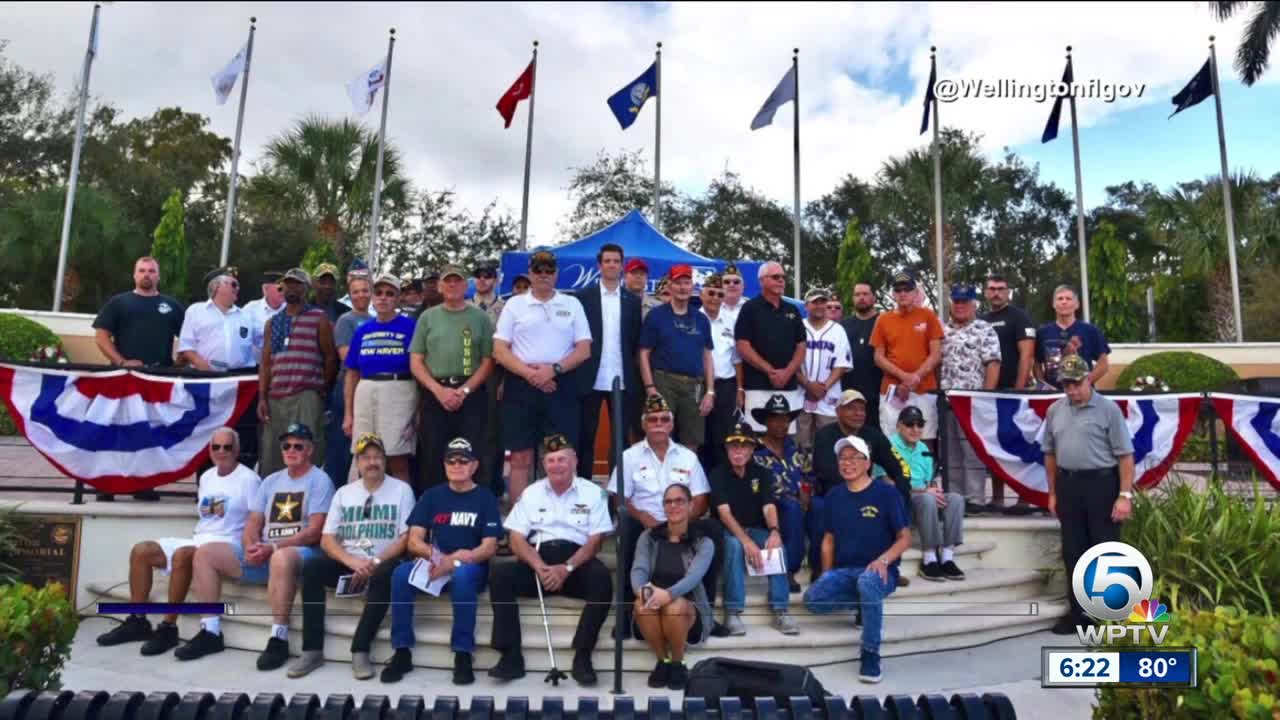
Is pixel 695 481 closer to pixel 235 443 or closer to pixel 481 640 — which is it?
pixel 481 640

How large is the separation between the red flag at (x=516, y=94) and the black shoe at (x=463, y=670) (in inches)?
521

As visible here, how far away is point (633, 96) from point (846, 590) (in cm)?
1276

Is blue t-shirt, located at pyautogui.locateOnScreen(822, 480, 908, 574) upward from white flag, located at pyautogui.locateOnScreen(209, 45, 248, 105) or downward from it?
downward

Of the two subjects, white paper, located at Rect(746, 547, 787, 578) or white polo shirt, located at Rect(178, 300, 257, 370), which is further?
white polo shirt, located at Rect(178, 300, 257, 370)

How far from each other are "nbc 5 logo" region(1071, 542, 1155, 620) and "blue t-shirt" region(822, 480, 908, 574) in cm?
330

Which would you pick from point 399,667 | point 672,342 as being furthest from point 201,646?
point 672,342

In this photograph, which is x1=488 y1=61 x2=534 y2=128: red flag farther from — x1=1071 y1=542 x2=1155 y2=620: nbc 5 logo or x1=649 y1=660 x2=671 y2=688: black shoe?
x1=1071 y1=542 x2=1155 y2=620: nbc 5 logo

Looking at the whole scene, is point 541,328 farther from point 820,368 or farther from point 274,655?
point 274,655

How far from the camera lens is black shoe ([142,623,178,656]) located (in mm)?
5336

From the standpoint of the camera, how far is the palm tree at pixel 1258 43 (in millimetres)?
21375

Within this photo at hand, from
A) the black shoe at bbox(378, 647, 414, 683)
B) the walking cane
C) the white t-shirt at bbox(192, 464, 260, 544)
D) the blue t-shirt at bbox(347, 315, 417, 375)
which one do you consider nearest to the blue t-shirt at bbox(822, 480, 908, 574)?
the walking cane

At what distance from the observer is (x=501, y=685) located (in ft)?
16.0

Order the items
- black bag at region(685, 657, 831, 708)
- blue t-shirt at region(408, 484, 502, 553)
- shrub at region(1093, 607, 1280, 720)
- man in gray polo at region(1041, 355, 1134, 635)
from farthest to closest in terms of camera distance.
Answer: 1. man in gray polo at region(1041, 355, 1134, 635)
2. blue t-shirt at region(408, 484, 502, 553)
3. black bag at region(685, 657, 831, 708)
4. shrub at region(1093, 607, 1280, 720)

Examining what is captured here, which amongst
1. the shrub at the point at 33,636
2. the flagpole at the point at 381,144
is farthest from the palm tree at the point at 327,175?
the shrub at the point at 33,636
